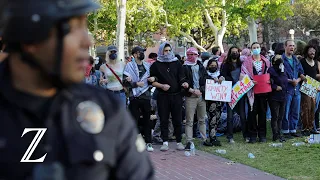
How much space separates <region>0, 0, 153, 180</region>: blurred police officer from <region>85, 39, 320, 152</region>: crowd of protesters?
316 inches

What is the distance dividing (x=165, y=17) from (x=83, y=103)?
4157cm

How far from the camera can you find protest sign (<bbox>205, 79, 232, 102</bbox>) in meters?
10.6

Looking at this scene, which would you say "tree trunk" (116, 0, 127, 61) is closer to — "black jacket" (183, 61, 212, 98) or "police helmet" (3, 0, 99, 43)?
"black jacket" (183, 61, 212, 98)

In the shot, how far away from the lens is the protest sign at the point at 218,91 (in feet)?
34.8

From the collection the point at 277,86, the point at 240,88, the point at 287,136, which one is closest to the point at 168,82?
the point at 240,88

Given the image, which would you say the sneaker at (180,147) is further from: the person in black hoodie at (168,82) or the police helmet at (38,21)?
the police helmet at (38,21)

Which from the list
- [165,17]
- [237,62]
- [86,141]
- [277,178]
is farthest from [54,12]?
[165,17]

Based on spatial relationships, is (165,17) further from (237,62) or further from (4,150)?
(4,150)

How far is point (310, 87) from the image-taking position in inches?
450

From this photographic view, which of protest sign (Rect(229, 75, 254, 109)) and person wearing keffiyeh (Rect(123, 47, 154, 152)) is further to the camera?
protest sign (Rect(229, 75, 254, 109))

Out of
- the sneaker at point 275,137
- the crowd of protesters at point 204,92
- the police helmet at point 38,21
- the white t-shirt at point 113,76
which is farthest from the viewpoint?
the sneaker at point 275,137

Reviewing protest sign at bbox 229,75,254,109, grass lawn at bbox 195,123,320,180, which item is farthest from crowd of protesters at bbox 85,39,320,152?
grass lawn at bbox 195,123,320,180

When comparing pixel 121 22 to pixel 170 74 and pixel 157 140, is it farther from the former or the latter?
pixel 170 74
